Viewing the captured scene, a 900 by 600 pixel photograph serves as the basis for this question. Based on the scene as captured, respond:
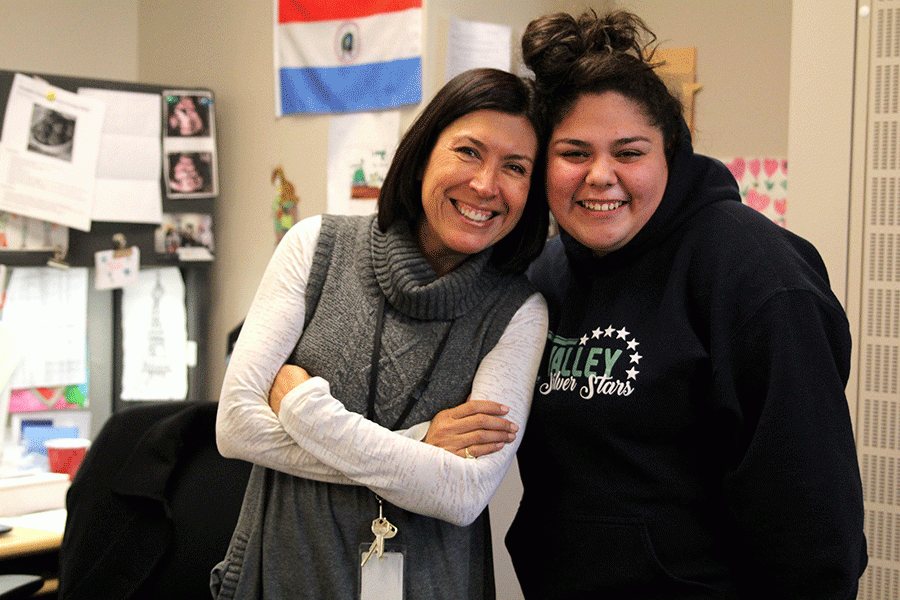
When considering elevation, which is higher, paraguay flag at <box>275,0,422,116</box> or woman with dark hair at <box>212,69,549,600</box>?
paraguay flag at <box>275,0,422,116</box>

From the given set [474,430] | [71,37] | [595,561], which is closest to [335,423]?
[474,430]

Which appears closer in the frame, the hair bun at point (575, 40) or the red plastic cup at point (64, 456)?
the hair bun at point (575, 40)

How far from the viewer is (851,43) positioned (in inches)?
73.0

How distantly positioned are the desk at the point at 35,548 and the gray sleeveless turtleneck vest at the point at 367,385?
84 cm

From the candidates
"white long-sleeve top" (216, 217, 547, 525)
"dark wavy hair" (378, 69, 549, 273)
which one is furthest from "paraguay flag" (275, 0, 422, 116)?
"white long-sleeve top" (216, 217, 547, 525)

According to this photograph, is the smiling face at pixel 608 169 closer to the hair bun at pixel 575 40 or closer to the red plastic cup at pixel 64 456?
the hair bun at pixel 575 40

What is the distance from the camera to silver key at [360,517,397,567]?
52.0 inches

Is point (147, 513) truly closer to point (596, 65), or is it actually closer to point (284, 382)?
point (284, 382)

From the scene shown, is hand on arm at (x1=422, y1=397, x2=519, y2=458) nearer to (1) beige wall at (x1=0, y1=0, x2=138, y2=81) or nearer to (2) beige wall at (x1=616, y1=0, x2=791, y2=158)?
(2) beige wall at (x1=616, y1=0, x2=791, y2=158)

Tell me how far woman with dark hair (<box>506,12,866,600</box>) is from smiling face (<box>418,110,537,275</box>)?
2.4 inches

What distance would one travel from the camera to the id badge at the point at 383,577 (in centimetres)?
132

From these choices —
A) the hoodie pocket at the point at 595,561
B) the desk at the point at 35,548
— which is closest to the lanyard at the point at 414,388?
the hoodie pocket at the point at 595,561

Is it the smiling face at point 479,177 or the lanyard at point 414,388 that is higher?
the smiling face at point 479,177

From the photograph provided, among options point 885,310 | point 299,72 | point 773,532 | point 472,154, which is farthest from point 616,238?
point 299,72
